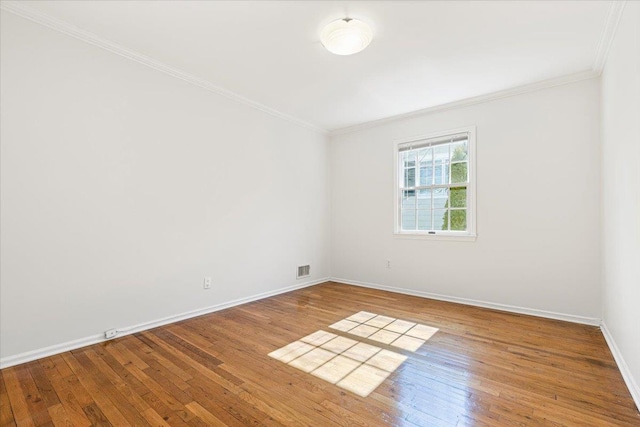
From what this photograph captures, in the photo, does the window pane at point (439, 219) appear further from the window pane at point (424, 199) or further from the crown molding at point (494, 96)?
the crown molding at point (494, 96)

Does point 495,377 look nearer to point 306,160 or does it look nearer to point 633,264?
point 633,264

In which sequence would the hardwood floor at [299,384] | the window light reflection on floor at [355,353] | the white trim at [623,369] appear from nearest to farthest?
1. the hardwood floor at [299,384]
2. the white trim at [623,369]
3. the window light reflection on floor at [355,353]

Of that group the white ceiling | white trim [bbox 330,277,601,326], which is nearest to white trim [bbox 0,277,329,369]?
white trim [bbox 330,277,601,326]

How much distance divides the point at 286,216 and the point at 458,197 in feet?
7.86

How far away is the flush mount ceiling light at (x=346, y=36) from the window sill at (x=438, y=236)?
8.58ft

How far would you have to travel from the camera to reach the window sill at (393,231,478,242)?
12.6 feet

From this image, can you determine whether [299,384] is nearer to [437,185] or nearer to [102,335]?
[102,335]

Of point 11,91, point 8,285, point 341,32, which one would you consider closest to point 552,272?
point 341,32

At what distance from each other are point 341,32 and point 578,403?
2.92 m

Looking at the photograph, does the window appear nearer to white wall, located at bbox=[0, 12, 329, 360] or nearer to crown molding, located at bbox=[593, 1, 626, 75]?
crown molding, located at bbox=[593, 1, 626, 75]

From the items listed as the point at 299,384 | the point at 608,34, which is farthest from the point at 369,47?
the point at 299,384

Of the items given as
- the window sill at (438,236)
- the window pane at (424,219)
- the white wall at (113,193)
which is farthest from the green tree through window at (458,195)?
the white wall at (113,193)

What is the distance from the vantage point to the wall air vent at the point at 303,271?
15.4 feet

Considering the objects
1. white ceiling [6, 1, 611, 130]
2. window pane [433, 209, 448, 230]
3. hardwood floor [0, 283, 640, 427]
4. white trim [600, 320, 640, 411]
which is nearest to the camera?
hardwood floor [0, 283, 640, 427]
